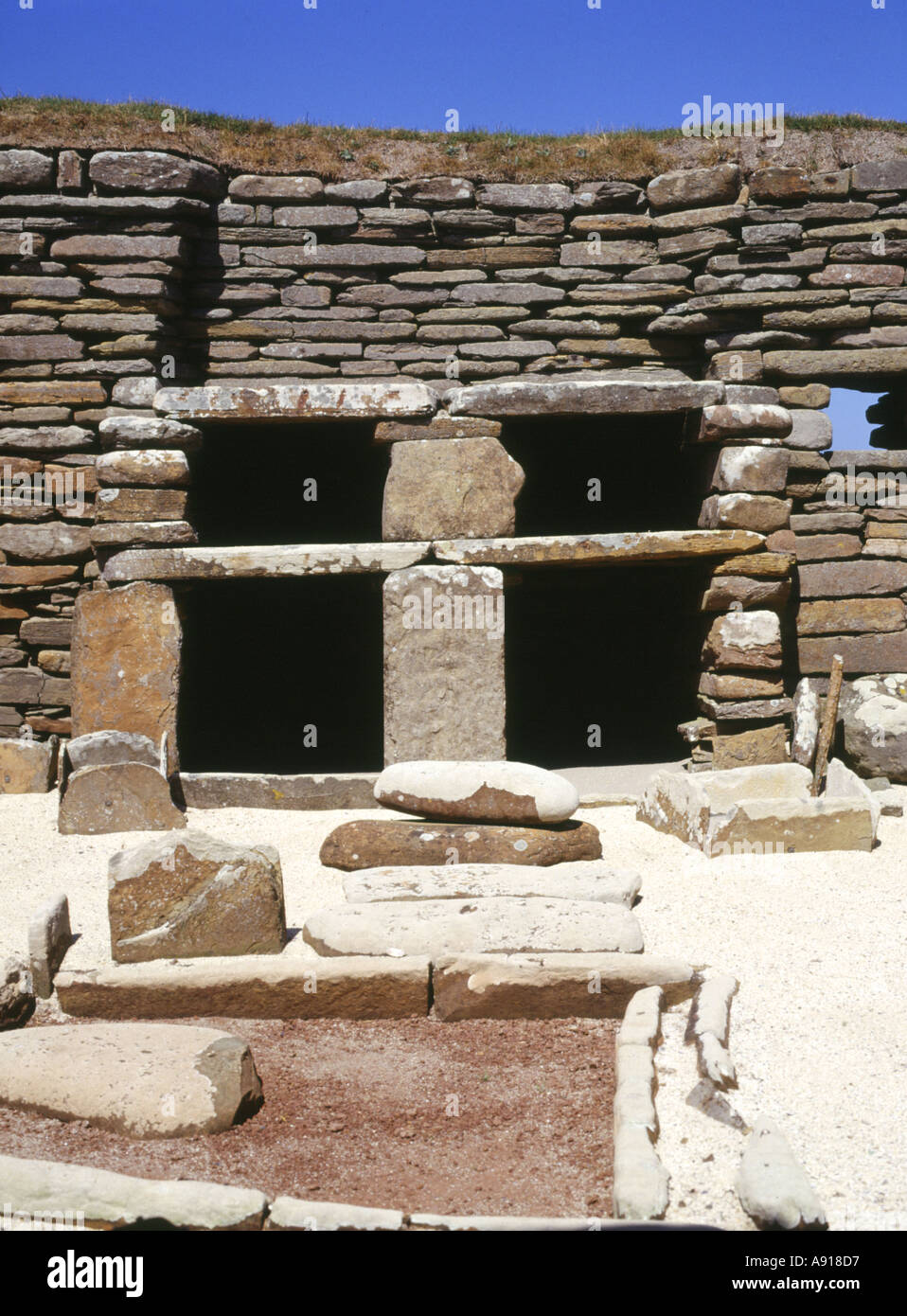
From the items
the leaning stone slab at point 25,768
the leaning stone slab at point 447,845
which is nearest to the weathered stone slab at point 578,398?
the leaning stone slab at point 447,845

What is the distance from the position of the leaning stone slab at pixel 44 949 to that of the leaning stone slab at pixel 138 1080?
1.90 ft

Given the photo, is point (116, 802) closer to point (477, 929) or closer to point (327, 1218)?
point (477, 929)

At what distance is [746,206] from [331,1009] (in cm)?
527

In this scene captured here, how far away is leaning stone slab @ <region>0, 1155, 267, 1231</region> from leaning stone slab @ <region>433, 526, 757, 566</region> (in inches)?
164

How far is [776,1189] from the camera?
7.84 feet

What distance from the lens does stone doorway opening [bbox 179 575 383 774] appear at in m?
9.21

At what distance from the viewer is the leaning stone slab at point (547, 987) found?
11.9 feet

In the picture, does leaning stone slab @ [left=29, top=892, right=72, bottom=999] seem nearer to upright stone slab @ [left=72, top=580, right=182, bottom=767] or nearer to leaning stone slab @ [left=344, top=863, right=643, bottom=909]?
leaning stone slab @ [left=344, top=863, right=643, bottom=909]

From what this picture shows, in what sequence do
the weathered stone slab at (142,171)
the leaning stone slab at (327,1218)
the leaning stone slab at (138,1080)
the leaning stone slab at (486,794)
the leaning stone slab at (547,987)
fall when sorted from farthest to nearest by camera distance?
1. the weathered stone slab at (142,171)
2. the leaning stone slab at (486,794)
3. the leaning stone slab at (547,987)
4. the leaning stone slab at (138,1080)
5. the leaning stone slab at (327,1218)

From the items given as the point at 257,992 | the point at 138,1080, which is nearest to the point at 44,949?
the point at 257,992

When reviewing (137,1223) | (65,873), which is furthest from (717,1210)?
(65,873)

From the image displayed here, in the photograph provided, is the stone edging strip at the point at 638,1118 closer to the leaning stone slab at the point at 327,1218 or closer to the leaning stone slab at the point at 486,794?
the leaning stone slab at the point at 327,1218

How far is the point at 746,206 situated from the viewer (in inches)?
259
